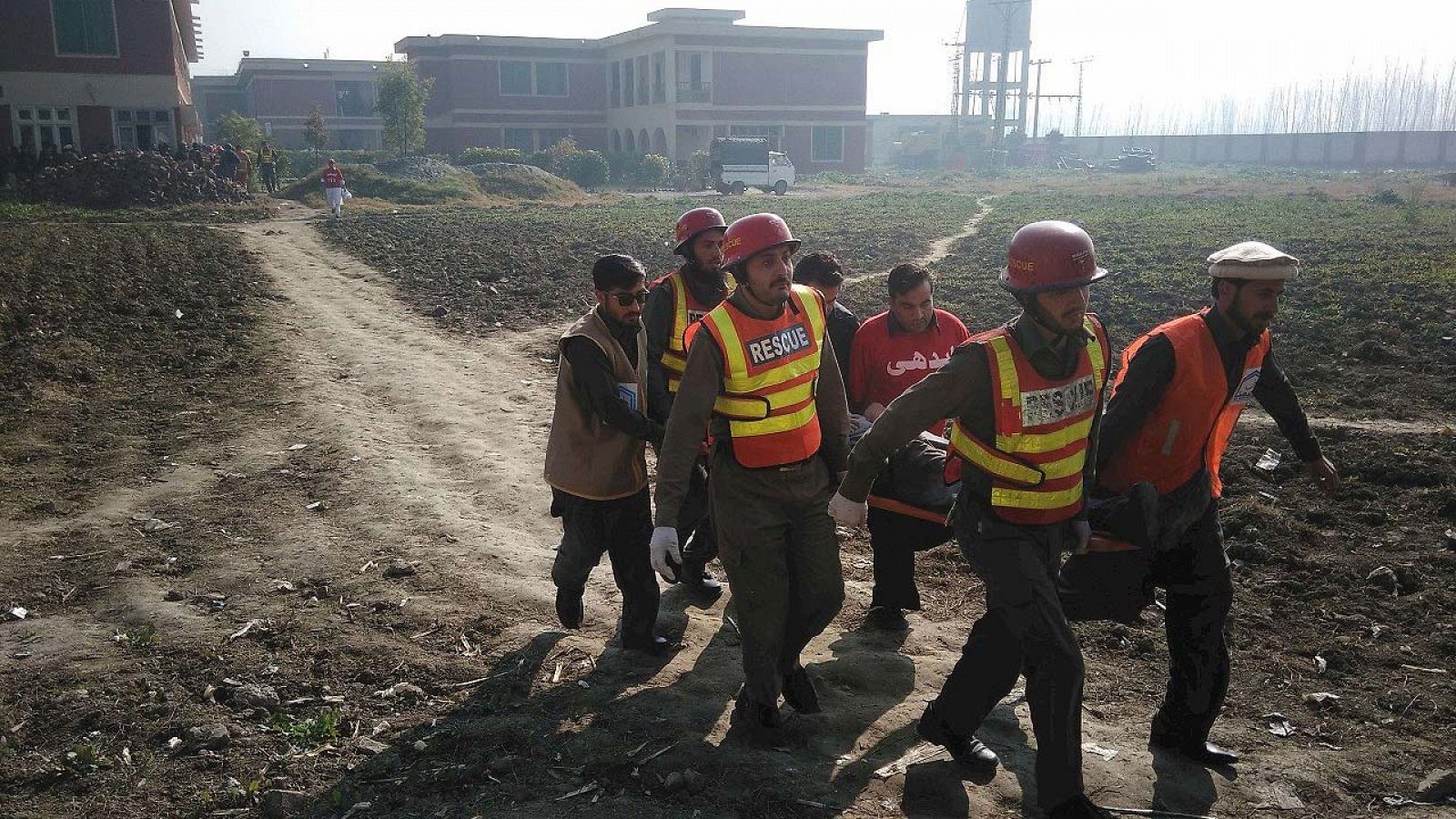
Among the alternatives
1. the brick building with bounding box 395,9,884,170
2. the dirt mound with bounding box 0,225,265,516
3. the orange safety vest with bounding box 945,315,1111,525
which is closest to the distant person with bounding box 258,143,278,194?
the dirt mound with bounding box 0,225,265,516

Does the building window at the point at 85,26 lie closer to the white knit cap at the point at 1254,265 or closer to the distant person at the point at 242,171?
the distant person at the point at 242,171

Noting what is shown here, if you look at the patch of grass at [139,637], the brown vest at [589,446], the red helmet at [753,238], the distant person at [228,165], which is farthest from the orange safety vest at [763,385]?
the distant person at [228,165]

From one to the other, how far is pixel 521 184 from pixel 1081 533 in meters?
38.2

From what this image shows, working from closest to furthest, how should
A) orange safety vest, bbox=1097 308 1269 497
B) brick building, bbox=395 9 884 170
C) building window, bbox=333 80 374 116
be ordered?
orange safety vest, bbox=1097 308 1269 497 < brick building, bbox=395 9 884 170 < building window, bbox=333 80 374 116

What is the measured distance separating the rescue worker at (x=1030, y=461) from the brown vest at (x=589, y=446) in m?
1.25

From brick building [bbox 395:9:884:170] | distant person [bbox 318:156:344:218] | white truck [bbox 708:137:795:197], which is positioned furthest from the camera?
brick building [bbox 395:9:884:170]

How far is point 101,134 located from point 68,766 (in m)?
35.2

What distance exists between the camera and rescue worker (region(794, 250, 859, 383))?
5770 millimetres

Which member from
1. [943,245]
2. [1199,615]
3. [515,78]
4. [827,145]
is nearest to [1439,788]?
[1199,615]

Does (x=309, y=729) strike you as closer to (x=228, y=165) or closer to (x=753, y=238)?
(x=753, y=238)

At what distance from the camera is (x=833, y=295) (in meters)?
5.76

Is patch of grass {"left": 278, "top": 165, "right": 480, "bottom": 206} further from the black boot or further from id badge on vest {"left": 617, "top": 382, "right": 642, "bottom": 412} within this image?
the black boot

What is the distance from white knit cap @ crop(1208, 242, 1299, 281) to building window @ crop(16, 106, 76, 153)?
35878mm

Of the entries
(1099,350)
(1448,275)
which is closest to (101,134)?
(1448,275)
